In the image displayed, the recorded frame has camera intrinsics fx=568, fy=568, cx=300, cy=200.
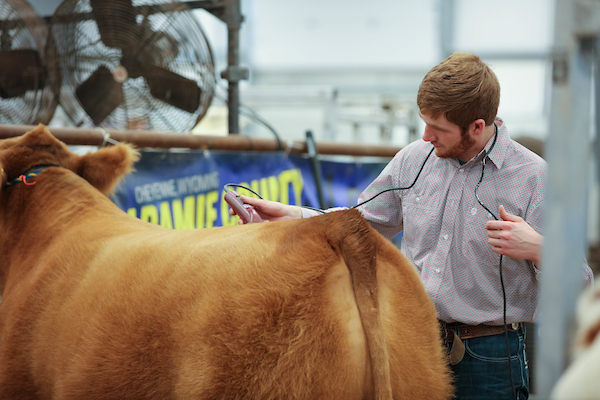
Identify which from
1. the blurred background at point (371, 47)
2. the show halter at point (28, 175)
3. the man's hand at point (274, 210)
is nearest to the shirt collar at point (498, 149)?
the man's hand at point (274, 210)

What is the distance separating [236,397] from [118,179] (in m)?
1.66

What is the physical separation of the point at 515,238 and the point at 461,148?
0.41m

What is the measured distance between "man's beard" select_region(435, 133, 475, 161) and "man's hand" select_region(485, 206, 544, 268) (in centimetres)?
30

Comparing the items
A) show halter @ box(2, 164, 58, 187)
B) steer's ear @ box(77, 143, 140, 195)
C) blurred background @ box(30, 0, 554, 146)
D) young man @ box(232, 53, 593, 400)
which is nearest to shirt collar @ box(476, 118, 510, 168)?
young man @ box(232, 53, 593, 400)

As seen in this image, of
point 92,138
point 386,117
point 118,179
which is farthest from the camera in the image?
point 386,117

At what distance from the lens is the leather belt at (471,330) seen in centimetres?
197

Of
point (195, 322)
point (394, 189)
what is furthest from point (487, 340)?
point (195, 322)

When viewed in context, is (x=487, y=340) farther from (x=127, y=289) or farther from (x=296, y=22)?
(x=296, y=22)

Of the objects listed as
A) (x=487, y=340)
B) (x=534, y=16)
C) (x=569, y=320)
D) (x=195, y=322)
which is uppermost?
(x=534, y=16)

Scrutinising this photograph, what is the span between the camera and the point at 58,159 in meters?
2.73

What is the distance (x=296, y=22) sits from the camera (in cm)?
1523

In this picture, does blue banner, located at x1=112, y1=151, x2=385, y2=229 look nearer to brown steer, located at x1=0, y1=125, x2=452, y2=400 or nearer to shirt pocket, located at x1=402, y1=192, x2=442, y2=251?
brown steer, located at x1=0, y1=125, x2=452, y2=400

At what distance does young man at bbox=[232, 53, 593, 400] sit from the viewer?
1.88 m

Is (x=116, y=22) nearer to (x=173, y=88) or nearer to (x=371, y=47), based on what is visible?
(x=173, y=88)
